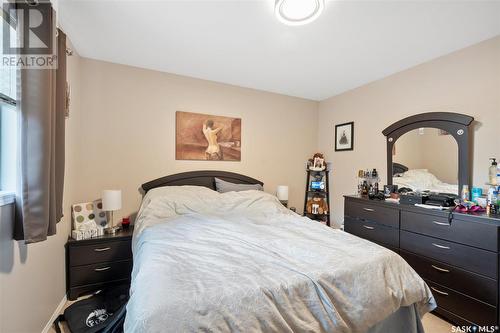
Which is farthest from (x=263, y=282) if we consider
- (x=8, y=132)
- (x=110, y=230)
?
(x=110, y=230)

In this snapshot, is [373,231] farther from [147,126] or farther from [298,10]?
[147,126]

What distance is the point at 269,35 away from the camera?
79.1 inches

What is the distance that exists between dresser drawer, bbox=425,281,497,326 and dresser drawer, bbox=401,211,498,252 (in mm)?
429

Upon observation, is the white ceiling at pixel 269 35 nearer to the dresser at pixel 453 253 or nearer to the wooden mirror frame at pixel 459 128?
the wooden mirror frame at pixel 459 128

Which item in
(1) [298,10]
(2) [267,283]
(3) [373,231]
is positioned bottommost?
(3) [373,231]

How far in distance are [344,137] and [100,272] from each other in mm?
3558

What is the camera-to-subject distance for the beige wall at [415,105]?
2.03 meters

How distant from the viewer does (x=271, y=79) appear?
3053 mm

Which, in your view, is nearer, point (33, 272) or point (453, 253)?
point (33, 272)

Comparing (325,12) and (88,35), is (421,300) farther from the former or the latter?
(88,35)

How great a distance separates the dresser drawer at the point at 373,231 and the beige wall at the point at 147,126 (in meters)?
1.27

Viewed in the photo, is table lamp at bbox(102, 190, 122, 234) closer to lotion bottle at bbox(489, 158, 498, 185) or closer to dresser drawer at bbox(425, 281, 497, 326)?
dresser drawer at bbox(425, 281, 497, 326)

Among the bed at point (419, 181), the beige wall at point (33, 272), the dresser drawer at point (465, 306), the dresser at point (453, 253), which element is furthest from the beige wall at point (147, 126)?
the dresser drawer at point (465, 306)

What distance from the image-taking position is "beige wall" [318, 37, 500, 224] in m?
2.03
